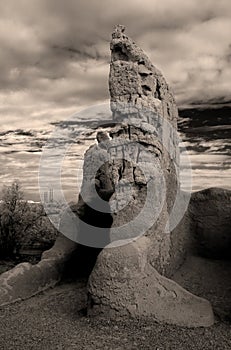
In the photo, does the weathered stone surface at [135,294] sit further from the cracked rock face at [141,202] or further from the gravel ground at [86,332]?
the gravel ground at [86,332]

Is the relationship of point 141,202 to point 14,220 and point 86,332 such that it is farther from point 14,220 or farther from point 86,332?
point 14,220

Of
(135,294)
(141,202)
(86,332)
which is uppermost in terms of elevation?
(141,202)

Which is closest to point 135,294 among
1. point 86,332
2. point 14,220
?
point 86,332

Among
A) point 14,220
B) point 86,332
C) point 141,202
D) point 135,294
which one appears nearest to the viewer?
point 86,332

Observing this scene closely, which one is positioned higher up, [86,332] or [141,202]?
[141,202]

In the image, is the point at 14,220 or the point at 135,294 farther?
the point at 14,220

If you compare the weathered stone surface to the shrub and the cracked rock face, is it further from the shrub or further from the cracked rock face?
the shrub

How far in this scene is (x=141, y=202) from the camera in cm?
725

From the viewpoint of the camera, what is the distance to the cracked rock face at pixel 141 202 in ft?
20.5

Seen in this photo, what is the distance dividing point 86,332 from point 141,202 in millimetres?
2228

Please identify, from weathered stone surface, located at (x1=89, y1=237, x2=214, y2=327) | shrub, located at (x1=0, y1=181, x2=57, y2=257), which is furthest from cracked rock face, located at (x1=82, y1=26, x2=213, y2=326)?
shrub, located at (x1=0, y1=181, x2=57, y2=257)

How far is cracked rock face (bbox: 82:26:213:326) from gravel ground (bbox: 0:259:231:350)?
20 cm

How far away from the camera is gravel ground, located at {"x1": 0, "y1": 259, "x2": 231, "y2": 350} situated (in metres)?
5.57

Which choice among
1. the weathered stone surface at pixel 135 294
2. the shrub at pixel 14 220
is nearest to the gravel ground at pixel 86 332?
the weathered stone surface at pixel 135 294
